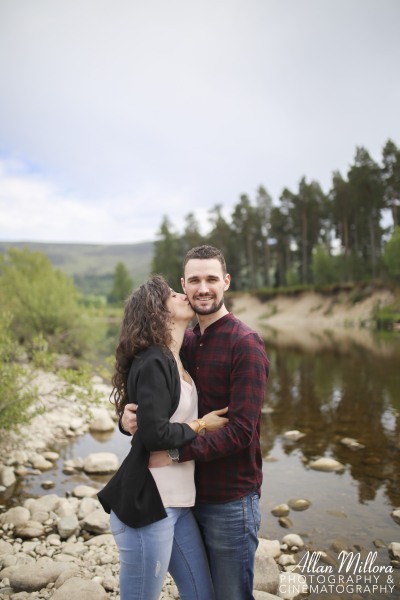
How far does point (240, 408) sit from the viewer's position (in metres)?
2.99

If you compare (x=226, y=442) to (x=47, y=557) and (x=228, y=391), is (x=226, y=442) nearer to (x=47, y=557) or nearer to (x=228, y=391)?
(x=228, y=391)

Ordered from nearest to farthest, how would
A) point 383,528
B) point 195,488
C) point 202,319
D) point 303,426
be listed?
point 195,488 → point 202,319 → point 383,528 → point 303,426

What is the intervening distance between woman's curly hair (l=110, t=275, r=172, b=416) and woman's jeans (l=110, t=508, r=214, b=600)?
0.89 metres

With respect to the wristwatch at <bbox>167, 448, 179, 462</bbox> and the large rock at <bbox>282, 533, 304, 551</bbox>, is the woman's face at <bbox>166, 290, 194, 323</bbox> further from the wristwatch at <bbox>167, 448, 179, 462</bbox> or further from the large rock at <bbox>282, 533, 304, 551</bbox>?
the large rock at <bbox>282, 533, 304, 551</bbox>

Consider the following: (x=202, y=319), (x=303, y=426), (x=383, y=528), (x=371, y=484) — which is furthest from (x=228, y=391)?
(x=303, y=426)

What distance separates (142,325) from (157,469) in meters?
0.94

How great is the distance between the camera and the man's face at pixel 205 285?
333 centimetres

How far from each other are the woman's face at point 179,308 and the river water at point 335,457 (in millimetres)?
4044

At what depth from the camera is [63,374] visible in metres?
8.44

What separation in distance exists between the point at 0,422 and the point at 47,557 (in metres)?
3.34

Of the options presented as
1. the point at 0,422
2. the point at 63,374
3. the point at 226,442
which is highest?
the point at 226,442

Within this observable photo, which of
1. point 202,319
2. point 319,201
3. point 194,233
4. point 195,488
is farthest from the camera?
point 194,233

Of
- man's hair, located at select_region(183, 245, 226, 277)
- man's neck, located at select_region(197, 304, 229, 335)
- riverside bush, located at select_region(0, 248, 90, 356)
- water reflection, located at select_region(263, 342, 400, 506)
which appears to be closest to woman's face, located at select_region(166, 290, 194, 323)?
man's neck, located at select_region(197, 304, 229, 335)

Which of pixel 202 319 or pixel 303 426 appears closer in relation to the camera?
pixel 202 319
